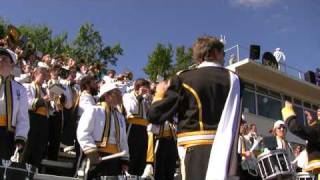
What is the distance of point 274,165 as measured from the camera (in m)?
7.59

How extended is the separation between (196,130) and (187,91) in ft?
1.23

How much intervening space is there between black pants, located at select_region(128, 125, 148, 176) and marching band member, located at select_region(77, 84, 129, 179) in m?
2.56

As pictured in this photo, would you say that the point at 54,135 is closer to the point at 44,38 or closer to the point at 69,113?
the point at 69,113

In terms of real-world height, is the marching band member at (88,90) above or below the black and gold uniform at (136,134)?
above

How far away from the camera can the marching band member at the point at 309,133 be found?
7.25m

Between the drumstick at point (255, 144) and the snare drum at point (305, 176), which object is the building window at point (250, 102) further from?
the snare drum at point (305, 176)

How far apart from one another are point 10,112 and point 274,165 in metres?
3.92

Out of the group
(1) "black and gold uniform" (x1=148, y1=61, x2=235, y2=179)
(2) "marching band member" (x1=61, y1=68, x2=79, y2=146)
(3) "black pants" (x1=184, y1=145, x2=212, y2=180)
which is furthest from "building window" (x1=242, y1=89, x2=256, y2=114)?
(3) "black pants" (x1=184, y1=145, x2=212, y2=180)

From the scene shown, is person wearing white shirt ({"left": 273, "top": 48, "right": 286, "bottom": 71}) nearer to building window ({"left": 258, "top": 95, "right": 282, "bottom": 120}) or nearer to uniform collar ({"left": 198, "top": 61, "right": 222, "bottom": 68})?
building window ({"left": 258, "top": 95, "right": 282, "bottom": 120})

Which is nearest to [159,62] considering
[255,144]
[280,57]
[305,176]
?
[280,57]

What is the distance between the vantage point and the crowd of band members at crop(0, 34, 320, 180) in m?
4.69

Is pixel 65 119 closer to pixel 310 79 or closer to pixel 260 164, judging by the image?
pixel 260 164

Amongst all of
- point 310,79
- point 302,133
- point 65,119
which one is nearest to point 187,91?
point 302,133

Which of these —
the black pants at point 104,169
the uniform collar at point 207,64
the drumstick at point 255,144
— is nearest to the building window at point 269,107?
the drumstick at point 255,144
